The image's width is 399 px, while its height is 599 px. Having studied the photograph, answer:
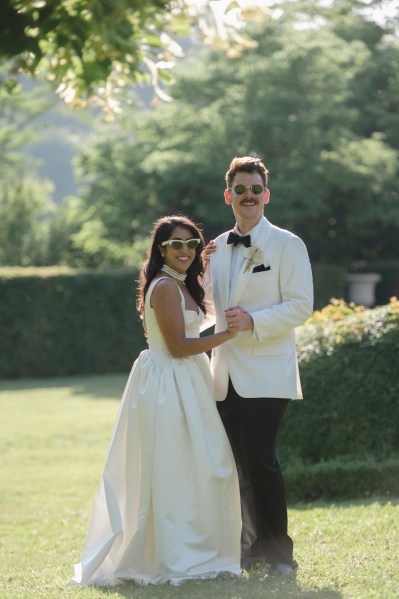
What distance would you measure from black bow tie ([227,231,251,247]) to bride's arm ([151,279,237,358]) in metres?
0.46

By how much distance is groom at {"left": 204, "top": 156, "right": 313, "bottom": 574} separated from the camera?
5707 millimetres

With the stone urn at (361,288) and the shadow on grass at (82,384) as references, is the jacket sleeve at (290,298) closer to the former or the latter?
the shadow on grass at (82,384)

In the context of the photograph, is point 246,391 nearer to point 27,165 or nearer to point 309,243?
point 309,243

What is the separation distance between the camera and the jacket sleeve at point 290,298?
563 cm

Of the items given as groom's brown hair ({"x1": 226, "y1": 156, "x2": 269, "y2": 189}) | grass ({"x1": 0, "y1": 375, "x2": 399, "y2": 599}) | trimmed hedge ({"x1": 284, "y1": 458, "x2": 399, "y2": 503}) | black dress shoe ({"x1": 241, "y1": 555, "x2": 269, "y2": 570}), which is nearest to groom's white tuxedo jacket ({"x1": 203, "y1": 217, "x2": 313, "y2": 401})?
groom's brown hair ({"x1": 226, "y1": 156, "x2": 269, "y2": 189})

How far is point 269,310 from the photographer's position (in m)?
5.65

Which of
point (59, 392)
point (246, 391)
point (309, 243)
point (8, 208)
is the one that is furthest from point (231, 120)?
point (246, 391)

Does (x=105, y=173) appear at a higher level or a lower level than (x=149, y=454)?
higher

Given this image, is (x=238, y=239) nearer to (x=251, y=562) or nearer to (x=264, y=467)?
(x=264, y=467)

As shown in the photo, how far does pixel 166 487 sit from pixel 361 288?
2493cm

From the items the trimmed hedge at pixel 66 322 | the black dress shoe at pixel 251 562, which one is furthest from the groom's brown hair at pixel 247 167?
the trimmed hedge at pixel 66 322

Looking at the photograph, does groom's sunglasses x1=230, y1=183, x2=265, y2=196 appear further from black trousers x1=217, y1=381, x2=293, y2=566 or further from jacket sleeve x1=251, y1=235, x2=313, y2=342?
black trousers x1=217, y1=381, x2=293, y2=566

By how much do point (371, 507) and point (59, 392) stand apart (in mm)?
13203

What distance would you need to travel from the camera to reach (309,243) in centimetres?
3105
